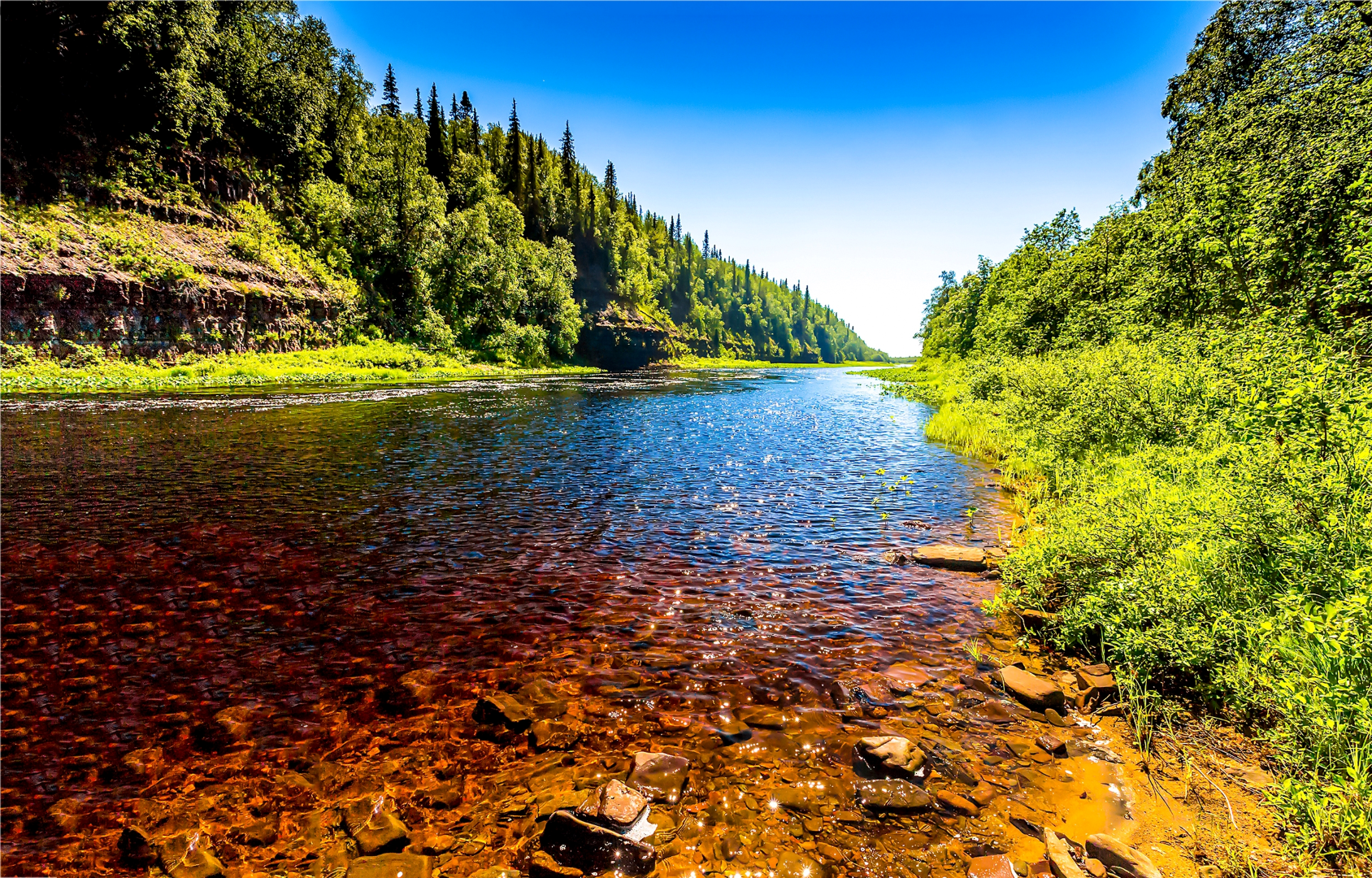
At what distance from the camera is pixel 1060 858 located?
4441mm

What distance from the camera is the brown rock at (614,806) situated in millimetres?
4961

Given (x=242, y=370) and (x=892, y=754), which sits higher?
(x=242, y=370)

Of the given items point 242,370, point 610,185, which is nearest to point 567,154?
point 610,185

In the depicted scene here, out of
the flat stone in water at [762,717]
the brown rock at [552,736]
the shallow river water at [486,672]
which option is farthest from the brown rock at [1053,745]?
the brown rock at [552,736]

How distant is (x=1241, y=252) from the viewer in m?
14.5

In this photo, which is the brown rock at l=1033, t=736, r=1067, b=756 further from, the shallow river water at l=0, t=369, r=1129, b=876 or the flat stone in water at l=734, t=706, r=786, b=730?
the flat stone in water at l=734, t=706, r=786, b=730

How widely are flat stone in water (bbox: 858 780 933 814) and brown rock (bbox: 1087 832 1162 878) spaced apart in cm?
129

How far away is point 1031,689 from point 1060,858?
110 inches

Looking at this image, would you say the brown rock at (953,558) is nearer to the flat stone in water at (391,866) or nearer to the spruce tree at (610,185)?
the flat stone in water at (391,866)

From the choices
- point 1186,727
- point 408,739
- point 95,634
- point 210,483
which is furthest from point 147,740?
point 210,483

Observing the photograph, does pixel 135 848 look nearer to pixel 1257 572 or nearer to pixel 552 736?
pixel 552 736

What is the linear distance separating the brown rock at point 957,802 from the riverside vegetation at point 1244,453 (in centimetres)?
226

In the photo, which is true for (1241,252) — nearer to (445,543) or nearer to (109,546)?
(445,543)

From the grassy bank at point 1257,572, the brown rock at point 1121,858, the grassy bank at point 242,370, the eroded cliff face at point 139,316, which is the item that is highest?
the eroded cliff face at point 139,316
